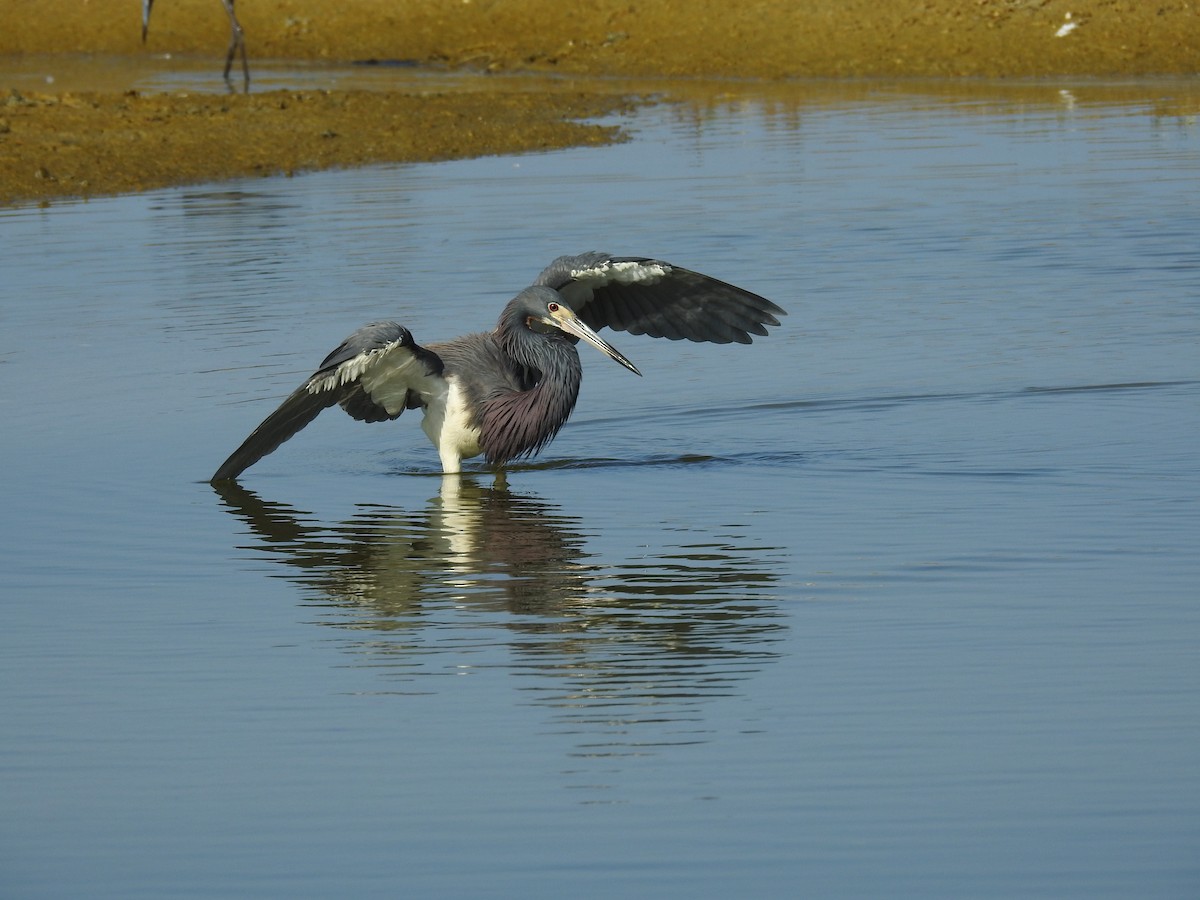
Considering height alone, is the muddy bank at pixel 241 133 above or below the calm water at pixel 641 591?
above

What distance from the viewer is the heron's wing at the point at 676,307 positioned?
365 inches

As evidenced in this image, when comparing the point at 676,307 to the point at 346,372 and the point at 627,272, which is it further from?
the point at 346,372

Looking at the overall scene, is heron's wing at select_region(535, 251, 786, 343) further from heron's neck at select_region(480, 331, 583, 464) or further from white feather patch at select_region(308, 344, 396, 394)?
white feather patch at select_region(308, 344, 396, 394)

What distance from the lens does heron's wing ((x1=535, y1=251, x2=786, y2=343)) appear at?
365 inches

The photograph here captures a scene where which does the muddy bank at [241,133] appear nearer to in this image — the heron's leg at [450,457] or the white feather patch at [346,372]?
the heron's leg at [450,457]

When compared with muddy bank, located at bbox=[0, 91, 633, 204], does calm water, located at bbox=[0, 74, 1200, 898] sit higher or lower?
lower

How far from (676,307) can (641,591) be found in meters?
2.96

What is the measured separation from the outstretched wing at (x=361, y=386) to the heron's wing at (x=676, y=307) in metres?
0.89

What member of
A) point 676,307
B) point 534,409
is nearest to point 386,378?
point 534,409

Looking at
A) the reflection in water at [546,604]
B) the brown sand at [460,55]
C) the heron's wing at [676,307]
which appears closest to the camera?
the reflection in water at [546,604]

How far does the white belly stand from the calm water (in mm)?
175

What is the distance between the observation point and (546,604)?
6.53 m

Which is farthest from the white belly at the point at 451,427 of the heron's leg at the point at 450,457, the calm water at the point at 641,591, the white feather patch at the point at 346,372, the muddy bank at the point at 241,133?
the muddy bank at the point at 241,133

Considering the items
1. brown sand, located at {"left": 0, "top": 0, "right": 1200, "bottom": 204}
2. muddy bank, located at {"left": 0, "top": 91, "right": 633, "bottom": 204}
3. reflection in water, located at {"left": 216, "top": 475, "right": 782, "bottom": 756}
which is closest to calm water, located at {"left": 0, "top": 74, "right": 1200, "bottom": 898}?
reflection in water, located at {"left": 216, "top": 475, "right": 782, "bottom": 756}
